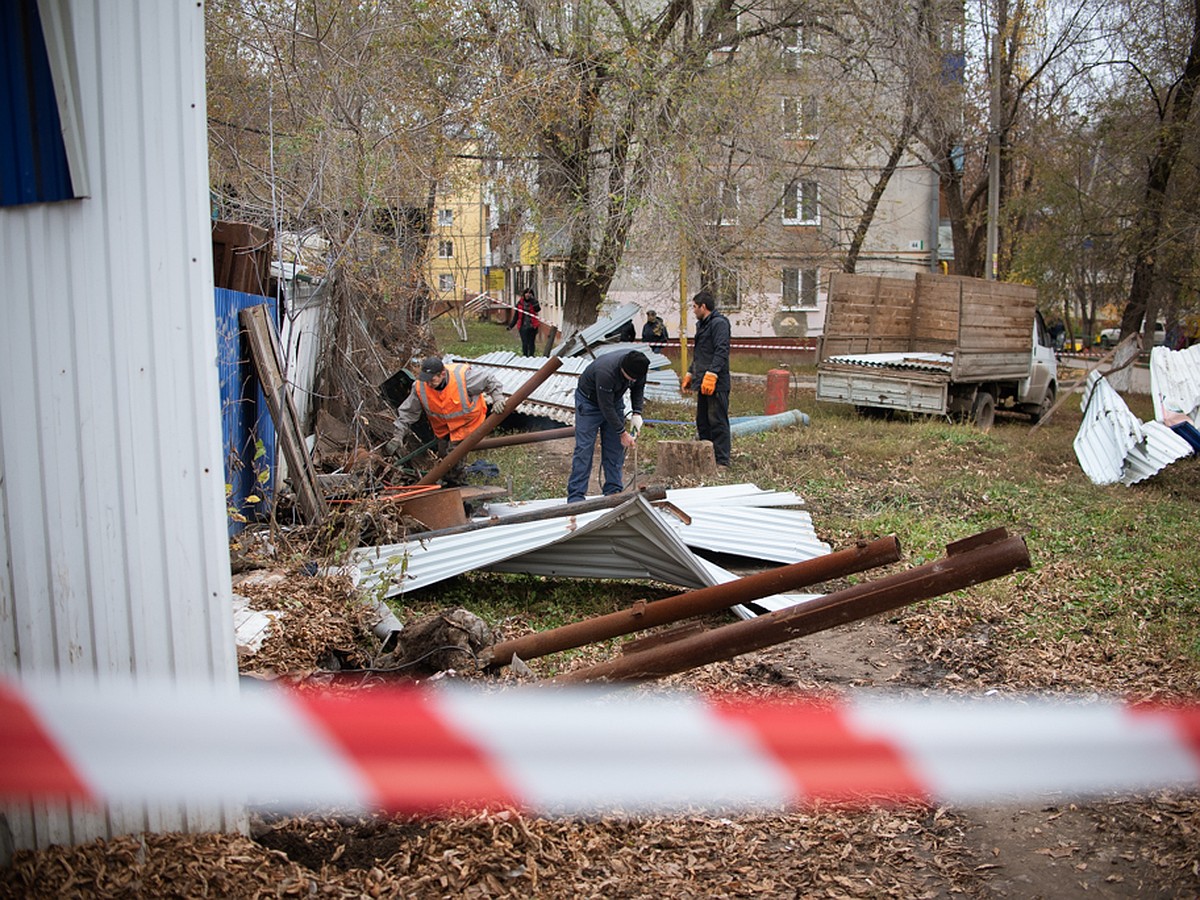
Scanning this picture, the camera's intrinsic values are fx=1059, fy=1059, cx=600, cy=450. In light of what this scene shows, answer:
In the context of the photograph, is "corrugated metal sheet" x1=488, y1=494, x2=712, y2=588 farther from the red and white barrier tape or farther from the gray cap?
the red and white barrier tape

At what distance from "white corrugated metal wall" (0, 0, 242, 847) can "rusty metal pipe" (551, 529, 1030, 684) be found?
1.40 m

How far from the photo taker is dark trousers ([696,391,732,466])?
1123cm

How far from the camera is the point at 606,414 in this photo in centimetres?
895

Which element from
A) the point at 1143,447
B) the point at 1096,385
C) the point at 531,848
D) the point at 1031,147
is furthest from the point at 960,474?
the point at 1031,147

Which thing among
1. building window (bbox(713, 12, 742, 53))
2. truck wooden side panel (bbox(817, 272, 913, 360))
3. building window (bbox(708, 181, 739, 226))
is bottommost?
truck wooden side panel (bbox(817, 272, 913, 360))

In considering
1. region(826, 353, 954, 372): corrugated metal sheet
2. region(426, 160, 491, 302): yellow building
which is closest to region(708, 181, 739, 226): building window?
region(826, 353, 954, 372): corrugated metal sheet

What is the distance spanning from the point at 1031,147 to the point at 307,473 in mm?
21507

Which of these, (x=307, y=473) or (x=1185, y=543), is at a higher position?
(x=307, y=473)

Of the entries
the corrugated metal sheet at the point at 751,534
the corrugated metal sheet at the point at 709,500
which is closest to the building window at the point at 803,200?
the corrugated metal sheet at the point at 709,500

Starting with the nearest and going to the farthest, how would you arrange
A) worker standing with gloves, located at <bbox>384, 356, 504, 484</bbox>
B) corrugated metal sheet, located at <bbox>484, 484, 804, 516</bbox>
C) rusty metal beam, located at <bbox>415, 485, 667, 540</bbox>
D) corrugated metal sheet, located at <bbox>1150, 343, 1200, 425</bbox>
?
rusty metal beam, located at <bbox>415, 485, 667, 540</bbox> < corrugated metal sheet, located at <bbox>484, 484, 804, 516</bbox> < worker standing with gloves, located at <bbox>384, 356, 504, 484</bbox> < corrugated metal sheet, located at <bbox>1150, 343, 1200, 425</bbox>

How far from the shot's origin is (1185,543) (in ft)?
26.4

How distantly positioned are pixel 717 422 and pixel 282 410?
17.7 ft

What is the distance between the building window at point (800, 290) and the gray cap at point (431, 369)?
24.4 metres

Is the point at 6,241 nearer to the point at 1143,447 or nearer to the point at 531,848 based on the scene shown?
the point at 531,848
